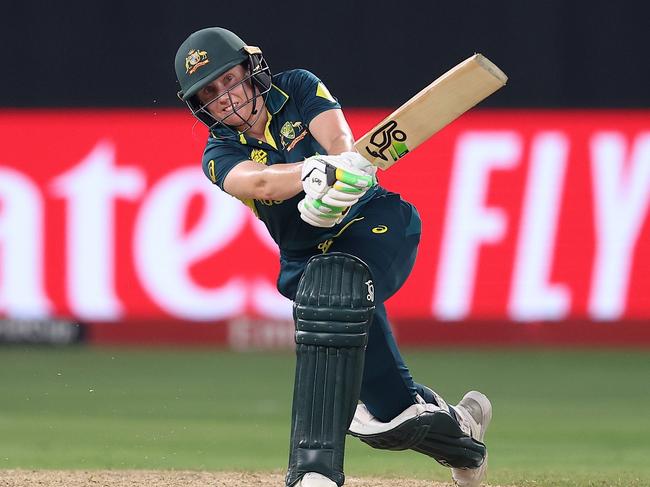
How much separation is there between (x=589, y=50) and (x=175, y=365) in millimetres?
3971

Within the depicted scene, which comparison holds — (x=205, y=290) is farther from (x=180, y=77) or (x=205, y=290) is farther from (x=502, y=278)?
(x=180, y=77)

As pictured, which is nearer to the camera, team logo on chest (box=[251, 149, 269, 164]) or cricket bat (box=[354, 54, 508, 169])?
cricket bat (box=[354, 54, 508, 169])

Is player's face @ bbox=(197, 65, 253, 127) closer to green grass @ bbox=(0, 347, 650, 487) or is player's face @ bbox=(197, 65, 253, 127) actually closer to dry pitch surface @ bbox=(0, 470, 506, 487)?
dry pitch surface @ bbox=(0, 470, 506, 487)

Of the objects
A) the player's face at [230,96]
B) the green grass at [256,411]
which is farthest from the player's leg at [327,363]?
the green grass at [256,411]

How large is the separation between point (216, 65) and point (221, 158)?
0.29 meters

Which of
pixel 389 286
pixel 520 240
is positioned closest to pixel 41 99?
pixel 520 240

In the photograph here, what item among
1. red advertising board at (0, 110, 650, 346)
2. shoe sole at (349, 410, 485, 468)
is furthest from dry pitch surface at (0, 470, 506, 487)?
red advertising board at (0, 110, 650, 346)

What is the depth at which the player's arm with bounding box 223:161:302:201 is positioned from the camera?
424cm

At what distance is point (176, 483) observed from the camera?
5.42 metres

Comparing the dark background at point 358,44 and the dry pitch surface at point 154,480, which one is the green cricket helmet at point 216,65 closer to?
the dry pitch surface at point 154,480

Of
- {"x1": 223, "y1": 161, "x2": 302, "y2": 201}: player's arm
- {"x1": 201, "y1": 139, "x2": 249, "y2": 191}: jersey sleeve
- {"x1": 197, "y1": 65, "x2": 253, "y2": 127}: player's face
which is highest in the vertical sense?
{"x1": 197, "y1": 65, "x2": 253, "y2": 127}: player's face

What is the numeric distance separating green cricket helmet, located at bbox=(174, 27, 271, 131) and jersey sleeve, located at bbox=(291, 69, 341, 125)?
0.11 metres

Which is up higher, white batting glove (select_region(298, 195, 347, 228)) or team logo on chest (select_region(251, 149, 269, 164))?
team logo on chest (select_region(251, 149, 269, 164))

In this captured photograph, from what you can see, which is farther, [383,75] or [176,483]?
[383,75]
